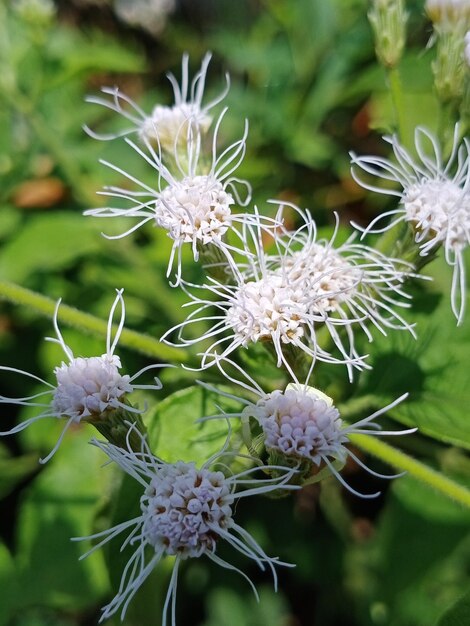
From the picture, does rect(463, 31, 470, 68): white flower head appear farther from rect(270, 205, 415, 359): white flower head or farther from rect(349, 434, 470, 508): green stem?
rect(349, 434, 470, 508): green stem

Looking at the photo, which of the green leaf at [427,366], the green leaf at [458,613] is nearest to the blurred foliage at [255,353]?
the green leaf at [427,366]

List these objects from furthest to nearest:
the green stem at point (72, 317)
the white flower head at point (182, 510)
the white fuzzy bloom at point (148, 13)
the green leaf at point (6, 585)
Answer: the white fuzzy bloom at point (148, 13)
the green leaf at point (6, 585)
the green stem at point (72, 317)
the white flower head at point (182, 510)

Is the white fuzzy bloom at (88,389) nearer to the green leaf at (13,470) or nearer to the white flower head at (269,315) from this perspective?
the white flower head at (269,315)

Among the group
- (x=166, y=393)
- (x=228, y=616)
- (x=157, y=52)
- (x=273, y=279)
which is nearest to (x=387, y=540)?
(x=228, y=616)

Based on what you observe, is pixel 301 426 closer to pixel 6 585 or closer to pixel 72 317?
Answer: pixel 72 317

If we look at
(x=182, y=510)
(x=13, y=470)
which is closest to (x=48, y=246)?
(x=13, y=470)

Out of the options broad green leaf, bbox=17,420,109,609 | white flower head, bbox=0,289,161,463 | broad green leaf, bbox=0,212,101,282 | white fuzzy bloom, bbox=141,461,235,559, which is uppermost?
white flower head, bbox=0,289,161,463

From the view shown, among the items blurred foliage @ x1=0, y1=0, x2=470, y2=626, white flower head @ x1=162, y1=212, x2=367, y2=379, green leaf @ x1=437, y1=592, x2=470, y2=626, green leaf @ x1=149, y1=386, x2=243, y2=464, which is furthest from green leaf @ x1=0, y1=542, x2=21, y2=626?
green leaf @ x1=437, y1=592, x2=470, y2=626
